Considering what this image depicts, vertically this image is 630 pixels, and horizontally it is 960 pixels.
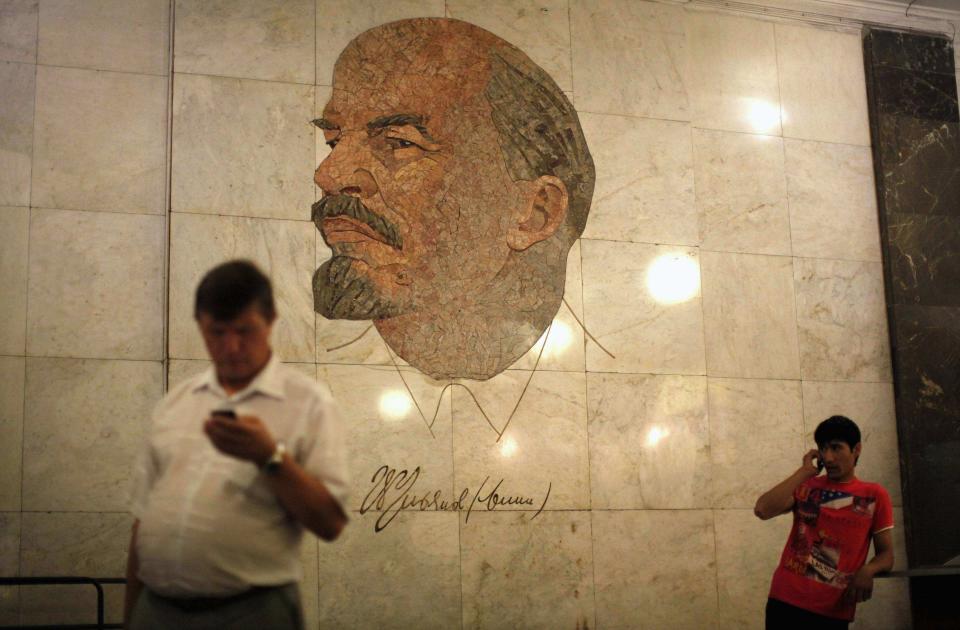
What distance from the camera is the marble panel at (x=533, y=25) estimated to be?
28.2 ft

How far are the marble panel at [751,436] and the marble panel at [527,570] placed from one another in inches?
49.1

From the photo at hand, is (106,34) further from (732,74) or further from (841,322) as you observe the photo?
(841,322)

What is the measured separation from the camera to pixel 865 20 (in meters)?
9.93

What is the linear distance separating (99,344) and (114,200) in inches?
39.9

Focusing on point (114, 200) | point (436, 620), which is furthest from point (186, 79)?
point (436, 620)

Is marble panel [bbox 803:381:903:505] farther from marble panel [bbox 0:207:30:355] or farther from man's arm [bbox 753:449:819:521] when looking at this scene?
marble panel [bbox 0:207:30:355]

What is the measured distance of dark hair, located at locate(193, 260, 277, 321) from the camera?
9.34 feet

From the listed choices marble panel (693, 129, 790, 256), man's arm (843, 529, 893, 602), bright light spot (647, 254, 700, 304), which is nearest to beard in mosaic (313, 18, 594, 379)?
bright light spot (647, 254, 700, 304)

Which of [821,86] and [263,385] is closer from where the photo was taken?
[263,385]

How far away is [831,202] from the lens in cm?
942

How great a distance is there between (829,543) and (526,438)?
2.97 meters

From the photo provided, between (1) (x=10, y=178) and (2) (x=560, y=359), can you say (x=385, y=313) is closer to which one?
(2) (x=560, y=359)

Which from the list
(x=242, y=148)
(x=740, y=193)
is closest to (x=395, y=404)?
(x=242, y=148)

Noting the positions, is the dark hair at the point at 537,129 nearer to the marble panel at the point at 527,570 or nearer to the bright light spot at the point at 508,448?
the bright light spot at the point at 508,448
